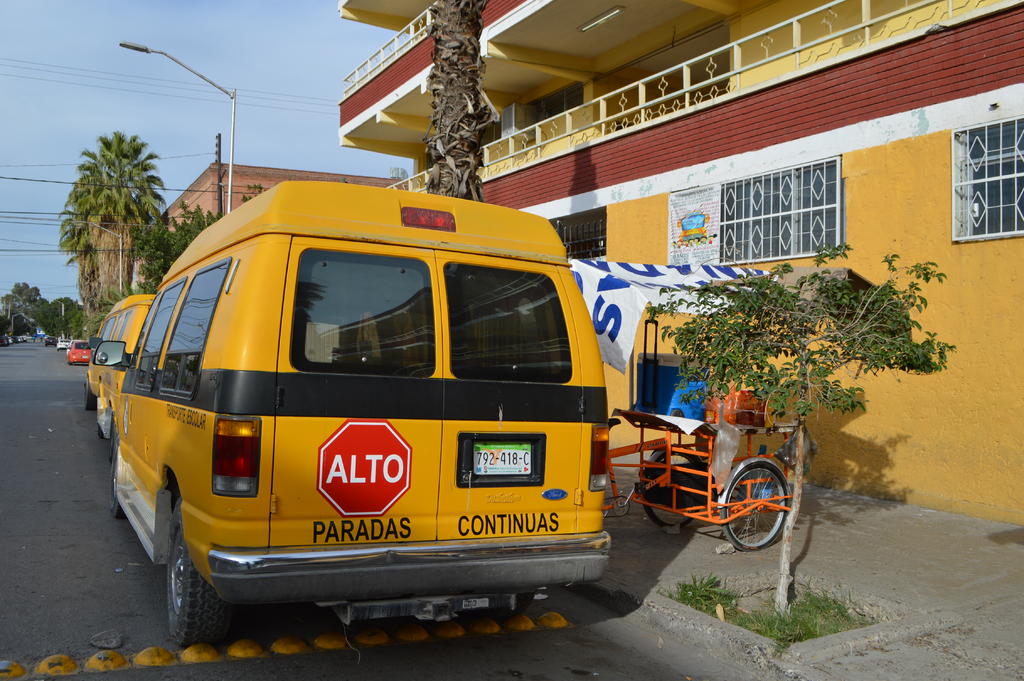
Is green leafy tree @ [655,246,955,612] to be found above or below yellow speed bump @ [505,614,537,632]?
above

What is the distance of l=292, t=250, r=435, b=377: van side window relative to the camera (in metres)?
3.95

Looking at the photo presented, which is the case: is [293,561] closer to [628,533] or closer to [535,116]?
[628,533]

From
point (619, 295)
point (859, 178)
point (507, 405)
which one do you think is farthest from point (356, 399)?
point (859, 178)

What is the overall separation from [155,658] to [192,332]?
1.72 metres

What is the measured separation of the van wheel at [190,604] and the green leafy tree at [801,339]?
316 cm

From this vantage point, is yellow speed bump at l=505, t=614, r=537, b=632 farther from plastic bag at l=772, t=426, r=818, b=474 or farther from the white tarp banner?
the white tarp banner

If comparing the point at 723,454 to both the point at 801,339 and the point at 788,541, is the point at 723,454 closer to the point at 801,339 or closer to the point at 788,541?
the point at 788,541

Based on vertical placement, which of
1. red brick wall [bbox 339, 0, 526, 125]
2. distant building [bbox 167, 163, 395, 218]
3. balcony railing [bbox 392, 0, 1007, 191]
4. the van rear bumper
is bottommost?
the van rear bumper

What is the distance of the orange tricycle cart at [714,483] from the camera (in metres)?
6.70

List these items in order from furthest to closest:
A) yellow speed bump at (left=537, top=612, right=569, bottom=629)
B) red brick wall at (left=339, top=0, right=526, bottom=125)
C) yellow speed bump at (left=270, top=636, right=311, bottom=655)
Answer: red brick wall at (left=339, top=0, right=526, bottom=125), yellow speed bump at (left=537, top=612, right=569, bottom=629), yellow speed bump at (left=270, top=636, right=311, bottom=655)

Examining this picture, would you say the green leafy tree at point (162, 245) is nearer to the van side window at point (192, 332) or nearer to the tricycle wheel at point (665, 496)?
the tricycle wheel at point (665, 496)

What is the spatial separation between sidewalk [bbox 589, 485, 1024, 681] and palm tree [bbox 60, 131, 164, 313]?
39985mm

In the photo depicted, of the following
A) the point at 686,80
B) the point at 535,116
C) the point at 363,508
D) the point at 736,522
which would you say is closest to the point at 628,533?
the point at 736,522

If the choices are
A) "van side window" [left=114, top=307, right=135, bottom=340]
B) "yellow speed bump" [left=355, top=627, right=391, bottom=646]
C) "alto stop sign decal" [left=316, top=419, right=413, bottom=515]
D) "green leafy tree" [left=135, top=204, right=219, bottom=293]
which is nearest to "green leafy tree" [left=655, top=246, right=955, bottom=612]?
"alto stop sign decal" [left=316, top=419, right=413, bottom=515]
